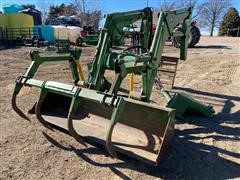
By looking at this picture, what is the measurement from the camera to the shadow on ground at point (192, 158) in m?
3.60

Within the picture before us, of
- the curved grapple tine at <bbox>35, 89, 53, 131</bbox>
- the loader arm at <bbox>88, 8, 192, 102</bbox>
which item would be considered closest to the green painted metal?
the loader arm at <bbox>88, 8, 192, 102</bbox>

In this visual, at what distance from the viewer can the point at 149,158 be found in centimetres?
341

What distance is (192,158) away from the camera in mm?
3918

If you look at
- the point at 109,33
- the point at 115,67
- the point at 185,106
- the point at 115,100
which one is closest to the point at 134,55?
the point at 109,33

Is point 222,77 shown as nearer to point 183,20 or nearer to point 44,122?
point 183,20

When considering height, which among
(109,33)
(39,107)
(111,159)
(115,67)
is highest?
(109,33)

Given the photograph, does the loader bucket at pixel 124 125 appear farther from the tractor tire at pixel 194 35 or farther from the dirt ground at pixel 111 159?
the tractor tire at pixel 194 35

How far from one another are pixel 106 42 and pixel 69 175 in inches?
76.8

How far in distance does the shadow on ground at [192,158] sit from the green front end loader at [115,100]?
0.24m

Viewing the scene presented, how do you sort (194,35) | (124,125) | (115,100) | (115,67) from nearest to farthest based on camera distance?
(115,100) → (115,67) → (124,125) → (194,35)

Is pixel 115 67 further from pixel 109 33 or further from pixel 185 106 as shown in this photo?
pixel 185 106

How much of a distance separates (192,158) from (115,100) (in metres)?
1.42

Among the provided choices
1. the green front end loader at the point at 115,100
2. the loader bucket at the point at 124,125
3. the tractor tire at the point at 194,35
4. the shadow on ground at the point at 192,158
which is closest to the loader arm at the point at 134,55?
the green front end loader at the point at 115,100

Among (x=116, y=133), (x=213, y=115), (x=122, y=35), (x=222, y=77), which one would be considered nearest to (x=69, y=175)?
(x=116, y=133)
